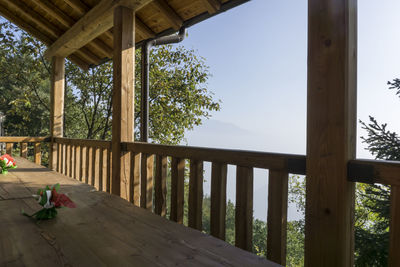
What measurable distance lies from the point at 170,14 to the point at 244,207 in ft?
6.53

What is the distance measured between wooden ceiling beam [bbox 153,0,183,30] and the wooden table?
6.69 feet

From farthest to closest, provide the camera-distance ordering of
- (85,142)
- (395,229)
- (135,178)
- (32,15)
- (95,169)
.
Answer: (32,15) → (85,142) → (95,169) → (135,178) → (395,229)

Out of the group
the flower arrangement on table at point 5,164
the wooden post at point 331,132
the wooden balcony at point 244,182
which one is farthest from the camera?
the flower arrangement on table at point 5,164

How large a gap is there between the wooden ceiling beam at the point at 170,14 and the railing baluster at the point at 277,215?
76.2 inches

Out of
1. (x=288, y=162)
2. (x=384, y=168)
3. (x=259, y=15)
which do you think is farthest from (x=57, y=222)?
(x=259, y=15)

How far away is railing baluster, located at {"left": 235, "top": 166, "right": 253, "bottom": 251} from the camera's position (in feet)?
5.23

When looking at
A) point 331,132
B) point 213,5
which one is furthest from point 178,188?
point 213,5

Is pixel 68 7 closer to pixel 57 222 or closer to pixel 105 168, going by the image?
pixel 105 168

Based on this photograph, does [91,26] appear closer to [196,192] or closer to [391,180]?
[196,192]

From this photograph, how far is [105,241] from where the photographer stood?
0.87 meters

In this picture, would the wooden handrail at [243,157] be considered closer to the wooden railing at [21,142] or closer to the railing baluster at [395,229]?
the railing baluster at [395,229]

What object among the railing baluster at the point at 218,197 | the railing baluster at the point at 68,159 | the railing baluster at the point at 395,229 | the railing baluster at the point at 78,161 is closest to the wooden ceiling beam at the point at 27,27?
the railing baluster at the point at 68,159

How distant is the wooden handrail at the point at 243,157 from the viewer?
137 centimetres

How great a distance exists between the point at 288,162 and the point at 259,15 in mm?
35000
